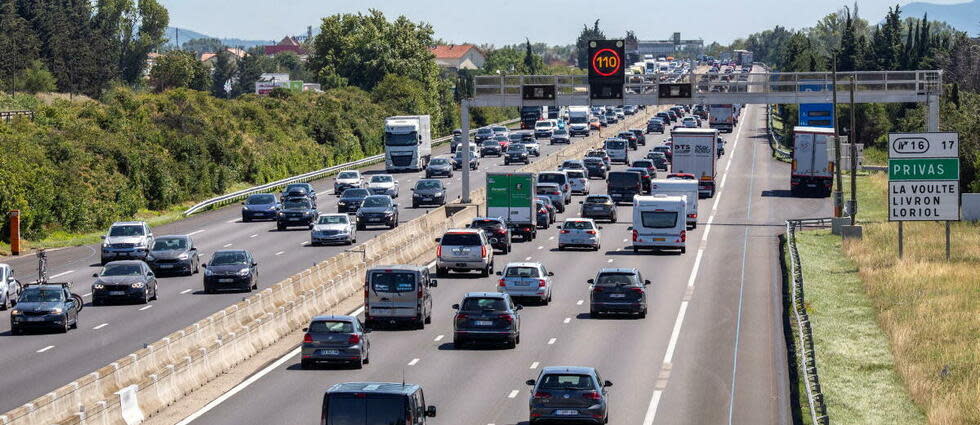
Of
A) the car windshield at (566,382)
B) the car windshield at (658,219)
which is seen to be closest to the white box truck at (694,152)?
the car windshield at (658,219)

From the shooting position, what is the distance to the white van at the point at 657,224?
204 ft

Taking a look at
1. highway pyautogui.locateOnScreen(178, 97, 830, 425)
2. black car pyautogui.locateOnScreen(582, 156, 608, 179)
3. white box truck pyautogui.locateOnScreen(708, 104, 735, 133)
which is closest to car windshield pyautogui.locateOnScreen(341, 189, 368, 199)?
highway pyautogui.locateOnScreen(178, 97, 830, 425)

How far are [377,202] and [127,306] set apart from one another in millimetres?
26163

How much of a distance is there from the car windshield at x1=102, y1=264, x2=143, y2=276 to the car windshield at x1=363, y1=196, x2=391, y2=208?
82.9 feet

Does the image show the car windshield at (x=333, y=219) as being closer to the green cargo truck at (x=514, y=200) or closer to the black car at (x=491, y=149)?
the green cargo truck at (x=514, y=200)

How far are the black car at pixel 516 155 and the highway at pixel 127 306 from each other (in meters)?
31.2

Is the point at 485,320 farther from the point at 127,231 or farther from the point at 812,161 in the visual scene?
the point at 812,161

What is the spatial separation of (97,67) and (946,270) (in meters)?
131

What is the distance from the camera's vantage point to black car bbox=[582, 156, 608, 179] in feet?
343

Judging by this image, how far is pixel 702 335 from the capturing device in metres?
41.9

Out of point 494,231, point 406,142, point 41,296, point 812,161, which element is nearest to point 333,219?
point 494,231

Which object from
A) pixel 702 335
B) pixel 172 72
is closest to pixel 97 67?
pixel 172 72

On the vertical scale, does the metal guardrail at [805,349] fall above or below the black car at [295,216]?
below

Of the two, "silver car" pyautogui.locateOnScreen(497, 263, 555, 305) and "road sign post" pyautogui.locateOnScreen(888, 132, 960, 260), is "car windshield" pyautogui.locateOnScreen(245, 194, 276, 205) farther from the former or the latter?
"silver car" pyautogui.locateOnScreen(497, 263, 555, 305)
